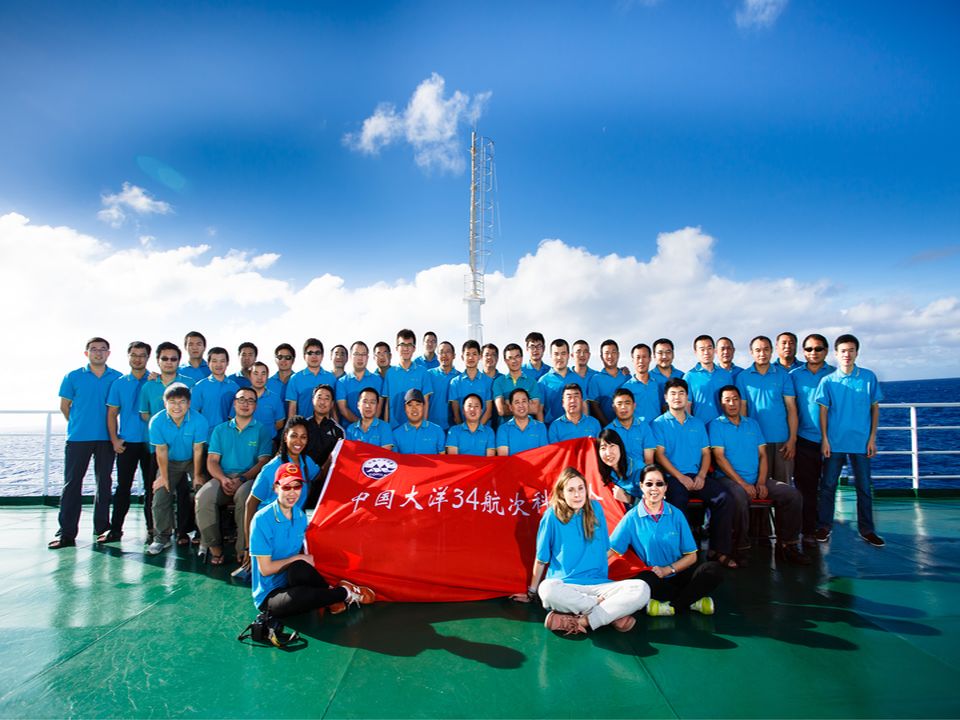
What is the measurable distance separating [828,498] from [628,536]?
311 centimetres

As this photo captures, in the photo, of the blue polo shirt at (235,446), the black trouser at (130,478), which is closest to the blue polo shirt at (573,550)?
the blue polo shirt at (235,446)

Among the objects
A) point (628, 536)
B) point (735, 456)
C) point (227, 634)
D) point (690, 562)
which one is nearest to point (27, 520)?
point (227, 634)

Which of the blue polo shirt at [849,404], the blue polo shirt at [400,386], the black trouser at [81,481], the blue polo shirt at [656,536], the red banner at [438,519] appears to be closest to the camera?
the blue polo shirt at [656,536]

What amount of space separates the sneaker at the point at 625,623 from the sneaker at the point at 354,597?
1770 mm

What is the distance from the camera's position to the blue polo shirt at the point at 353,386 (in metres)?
5.93

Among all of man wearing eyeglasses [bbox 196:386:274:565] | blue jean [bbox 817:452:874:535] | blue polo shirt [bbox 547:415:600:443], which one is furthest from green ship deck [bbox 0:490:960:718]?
blue polo shirt [bbox 547:415:600:443]

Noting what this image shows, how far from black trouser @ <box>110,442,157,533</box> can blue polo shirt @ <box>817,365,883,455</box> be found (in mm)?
7417

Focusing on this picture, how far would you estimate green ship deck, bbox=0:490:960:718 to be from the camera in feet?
8.76

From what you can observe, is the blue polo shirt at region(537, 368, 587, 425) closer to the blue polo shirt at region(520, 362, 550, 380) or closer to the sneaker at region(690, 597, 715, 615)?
the blue polo shirt at region(520, 362, 550, 380)

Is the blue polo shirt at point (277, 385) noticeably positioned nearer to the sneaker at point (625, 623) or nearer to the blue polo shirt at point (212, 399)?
the blue polo shirt at point (212, 399)

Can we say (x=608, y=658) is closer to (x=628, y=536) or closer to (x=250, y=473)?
(x=628, y=536)

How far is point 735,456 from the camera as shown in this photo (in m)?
5.12

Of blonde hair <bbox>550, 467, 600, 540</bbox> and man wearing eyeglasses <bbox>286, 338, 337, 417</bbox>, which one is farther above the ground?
man wearing eyeglasses <bbox>286, 338, 337, 417</bbox>

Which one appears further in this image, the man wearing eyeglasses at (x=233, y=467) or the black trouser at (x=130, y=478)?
the black trouser at (x=130, y=478)
